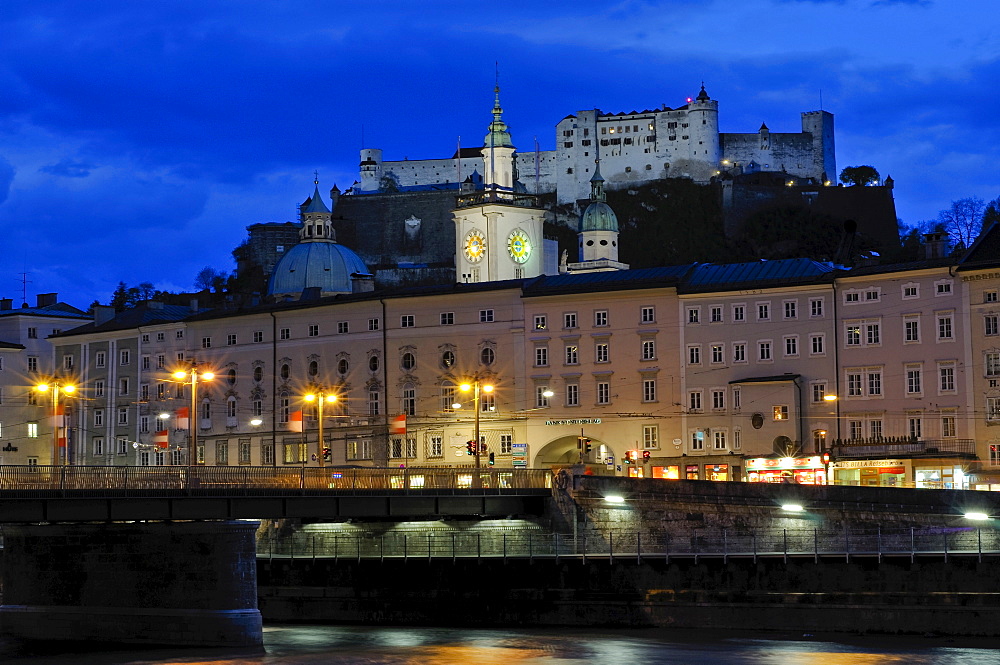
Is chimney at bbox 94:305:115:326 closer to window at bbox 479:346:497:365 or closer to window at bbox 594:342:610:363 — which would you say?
window at bbox 479:346:497:365

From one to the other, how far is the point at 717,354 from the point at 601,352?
660 centimetres

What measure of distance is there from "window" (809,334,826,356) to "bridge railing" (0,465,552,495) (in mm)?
24127

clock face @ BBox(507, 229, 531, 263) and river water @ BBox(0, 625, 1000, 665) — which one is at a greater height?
clock face @ BBox(507, 229, 531, 263)

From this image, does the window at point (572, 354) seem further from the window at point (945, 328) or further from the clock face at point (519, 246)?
the clock face at point (519, 246)

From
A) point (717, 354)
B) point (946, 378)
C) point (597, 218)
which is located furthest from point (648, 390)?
point (597, 218)

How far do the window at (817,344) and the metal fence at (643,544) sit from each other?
84.9ft

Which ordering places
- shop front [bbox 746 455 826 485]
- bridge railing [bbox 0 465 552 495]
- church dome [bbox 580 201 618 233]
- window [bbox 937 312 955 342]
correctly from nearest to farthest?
1. bridge railing [bbox 0 465 552 495]
2. shop front [bbox 746 455 826 485]
3. window [bbox 937 312 955 342]
4. church dome [bbox 580 201 618 233]

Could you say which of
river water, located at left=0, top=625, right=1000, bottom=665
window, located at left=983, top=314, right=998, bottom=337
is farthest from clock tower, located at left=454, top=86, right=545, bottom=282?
river water, located at left=0, top=625, right=1000, bottom=665

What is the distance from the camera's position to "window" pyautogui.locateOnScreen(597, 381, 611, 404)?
10100cm

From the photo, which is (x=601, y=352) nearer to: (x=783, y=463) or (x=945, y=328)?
(x=783, y=463)

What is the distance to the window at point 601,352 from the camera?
10156cm

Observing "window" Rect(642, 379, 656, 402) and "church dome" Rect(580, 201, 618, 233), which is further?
"church dome" Rect(580, 201, 618, 233)

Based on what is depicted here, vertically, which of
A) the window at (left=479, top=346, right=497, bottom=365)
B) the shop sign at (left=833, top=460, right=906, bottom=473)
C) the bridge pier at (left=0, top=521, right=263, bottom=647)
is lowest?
the bridge pier at (left=0, top=521, right=263, bottom=647)

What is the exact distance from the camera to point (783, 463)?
3529 inches
